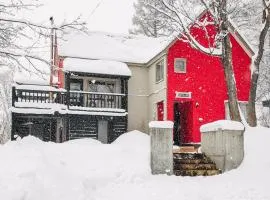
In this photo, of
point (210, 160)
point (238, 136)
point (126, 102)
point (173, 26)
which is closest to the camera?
point (238, 136)

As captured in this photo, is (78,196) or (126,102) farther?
(126,102)

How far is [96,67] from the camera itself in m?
23.8

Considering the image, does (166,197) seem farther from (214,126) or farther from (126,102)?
(126,102)

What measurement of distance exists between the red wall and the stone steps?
10.9m

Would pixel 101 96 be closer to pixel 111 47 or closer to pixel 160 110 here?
pixel 160 110

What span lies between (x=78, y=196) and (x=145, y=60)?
19.1m

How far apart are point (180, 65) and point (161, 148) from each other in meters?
14.3

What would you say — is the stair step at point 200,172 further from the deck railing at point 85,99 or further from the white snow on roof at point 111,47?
the white snow on roof at point 111,47

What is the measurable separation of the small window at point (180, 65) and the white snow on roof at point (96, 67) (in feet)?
10.1

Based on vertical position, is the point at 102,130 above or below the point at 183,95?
below

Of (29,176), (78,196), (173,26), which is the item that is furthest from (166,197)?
(173,26)

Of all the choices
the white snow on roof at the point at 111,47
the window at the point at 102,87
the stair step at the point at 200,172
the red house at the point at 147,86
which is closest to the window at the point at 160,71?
the red house at the point at 147,86

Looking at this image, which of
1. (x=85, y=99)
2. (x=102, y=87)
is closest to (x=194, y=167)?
(x=85, y=99)

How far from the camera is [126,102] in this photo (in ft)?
78.6
